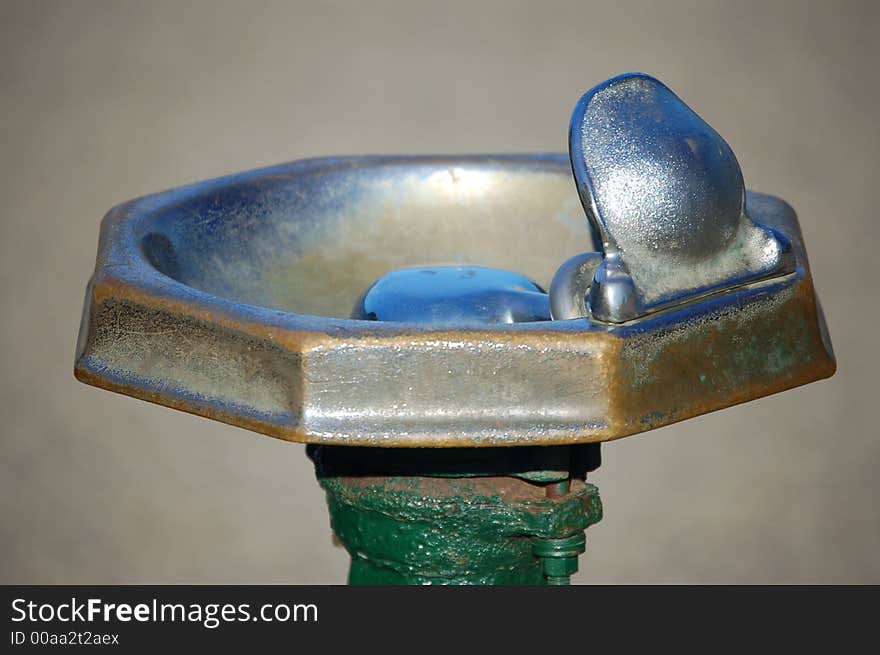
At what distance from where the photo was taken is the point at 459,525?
0.88m

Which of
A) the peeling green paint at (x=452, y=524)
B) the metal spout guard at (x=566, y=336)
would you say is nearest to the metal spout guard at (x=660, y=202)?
the metal spout guard at (x=566, y=336)

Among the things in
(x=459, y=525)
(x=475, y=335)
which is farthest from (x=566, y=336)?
(x=459, y=525)

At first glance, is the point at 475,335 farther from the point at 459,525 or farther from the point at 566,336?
the point at 459,525

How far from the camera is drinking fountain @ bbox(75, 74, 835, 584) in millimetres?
706

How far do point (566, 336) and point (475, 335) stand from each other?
4 centimetres

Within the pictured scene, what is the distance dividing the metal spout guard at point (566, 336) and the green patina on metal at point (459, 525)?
0.12 metres

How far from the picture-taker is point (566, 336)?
70 cm

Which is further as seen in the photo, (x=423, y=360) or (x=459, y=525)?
(x=459, y=525)

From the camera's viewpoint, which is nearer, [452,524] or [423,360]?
[423,360]

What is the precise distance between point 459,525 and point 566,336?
0.70ft

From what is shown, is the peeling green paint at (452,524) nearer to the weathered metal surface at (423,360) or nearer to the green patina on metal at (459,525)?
the green patina on metal at (459,525)

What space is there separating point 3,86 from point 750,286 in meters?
1.49

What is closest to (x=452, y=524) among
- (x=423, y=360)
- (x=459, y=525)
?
(x=459, y=525)

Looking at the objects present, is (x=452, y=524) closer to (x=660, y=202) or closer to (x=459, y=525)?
(x=459, y=525)
